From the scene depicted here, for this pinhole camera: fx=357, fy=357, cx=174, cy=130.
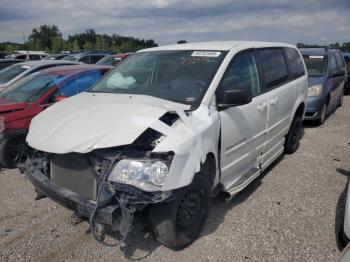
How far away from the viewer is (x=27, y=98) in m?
5.99

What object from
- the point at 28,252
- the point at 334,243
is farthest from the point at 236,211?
the point at 28,252

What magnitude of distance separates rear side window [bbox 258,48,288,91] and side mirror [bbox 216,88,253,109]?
121 cm

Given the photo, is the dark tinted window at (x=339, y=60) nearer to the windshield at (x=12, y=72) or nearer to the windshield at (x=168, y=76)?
the windshield at (x=168, y=76)

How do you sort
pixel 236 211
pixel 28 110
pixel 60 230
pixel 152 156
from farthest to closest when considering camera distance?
pixel 28 110, pixel 236 211, pixel 60 230, pixel 152 156

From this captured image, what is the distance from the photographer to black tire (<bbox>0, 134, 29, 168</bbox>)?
5.30 m

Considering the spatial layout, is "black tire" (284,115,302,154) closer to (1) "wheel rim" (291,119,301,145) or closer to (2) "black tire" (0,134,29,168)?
(1) "wheel rim" (291,119,301,145)

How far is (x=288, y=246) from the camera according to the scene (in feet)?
11.2

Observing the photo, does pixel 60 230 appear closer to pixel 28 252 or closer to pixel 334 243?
pixel 28 252

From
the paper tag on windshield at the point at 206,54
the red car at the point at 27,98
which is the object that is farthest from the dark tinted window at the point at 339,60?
the paper tag on windshield at the point at 206,54

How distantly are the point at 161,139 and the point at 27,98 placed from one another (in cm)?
392

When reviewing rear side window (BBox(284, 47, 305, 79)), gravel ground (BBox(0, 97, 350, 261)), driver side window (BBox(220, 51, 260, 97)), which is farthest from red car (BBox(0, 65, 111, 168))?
rear side window (BBox(284, 47, 305, 79))

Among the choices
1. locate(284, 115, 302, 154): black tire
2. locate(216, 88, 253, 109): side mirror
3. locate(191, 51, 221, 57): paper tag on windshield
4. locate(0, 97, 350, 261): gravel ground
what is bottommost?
locate(0, 97, 350, 261): gravel ground

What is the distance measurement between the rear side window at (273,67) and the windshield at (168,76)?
3.15ft

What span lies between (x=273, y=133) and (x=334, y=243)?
6.04 feet
